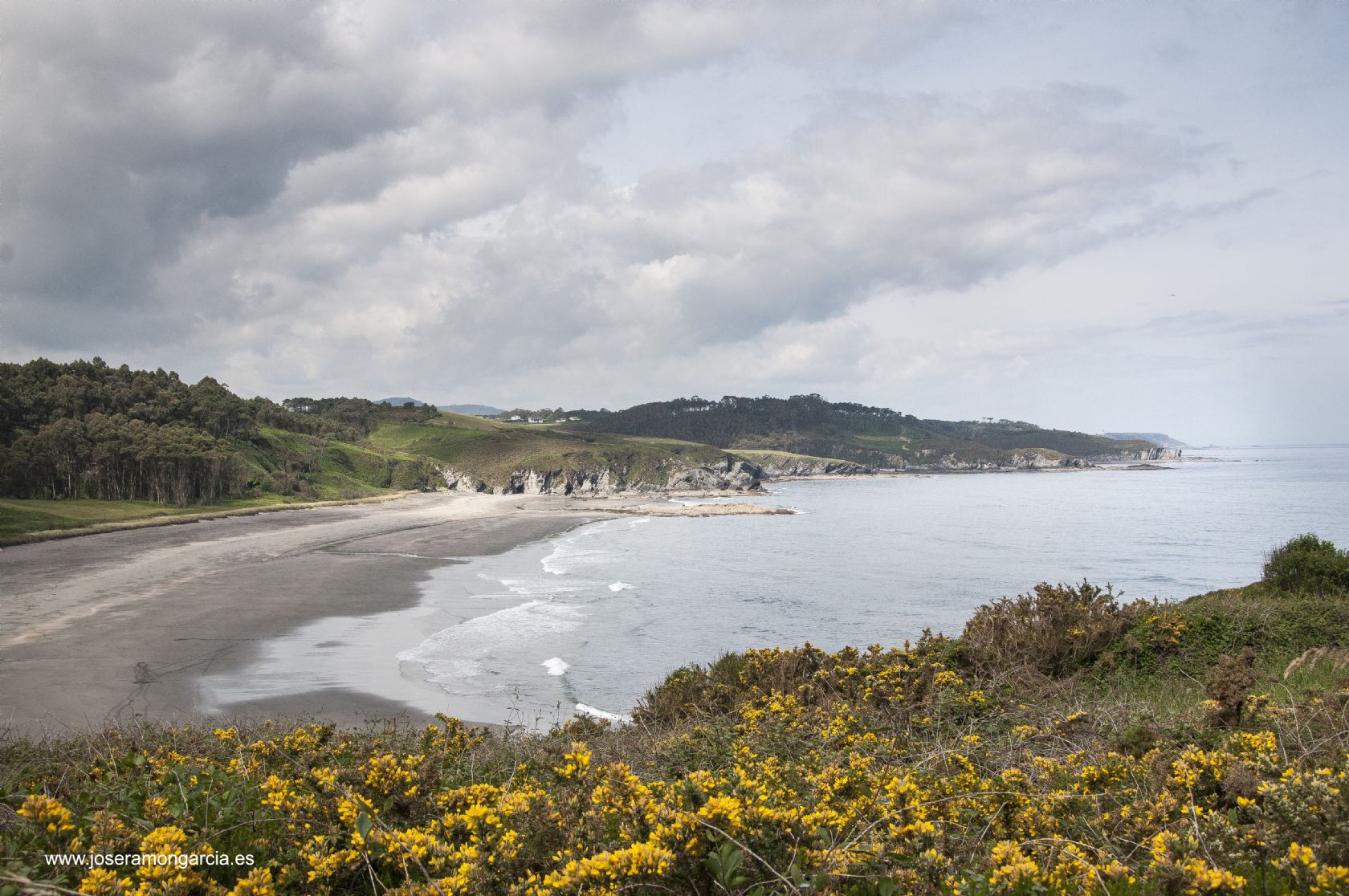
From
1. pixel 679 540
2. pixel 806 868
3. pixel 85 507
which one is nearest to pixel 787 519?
pixel 679 540

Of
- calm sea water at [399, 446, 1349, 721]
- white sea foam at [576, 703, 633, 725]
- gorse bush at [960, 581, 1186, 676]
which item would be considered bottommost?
calm sea water at [399, 446, 1349, 721]

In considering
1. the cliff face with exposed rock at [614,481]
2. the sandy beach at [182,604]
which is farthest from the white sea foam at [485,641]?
the cliff face with exposed rock at [614,481]

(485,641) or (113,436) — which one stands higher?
(113,436)

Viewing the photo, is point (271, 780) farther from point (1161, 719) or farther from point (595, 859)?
point (1161, 719)

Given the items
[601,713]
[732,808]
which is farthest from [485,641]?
[732,808]

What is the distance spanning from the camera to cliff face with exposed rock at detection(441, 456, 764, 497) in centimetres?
13438

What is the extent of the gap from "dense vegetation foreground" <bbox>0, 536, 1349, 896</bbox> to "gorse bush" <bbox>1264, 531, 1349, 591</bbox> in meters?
10.2

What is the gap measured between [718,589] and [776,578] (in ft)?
15.3

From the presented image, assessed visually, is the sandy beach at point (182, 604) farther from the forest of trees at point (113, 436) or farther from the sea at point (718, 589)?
the forest of trees at point (113, 436)

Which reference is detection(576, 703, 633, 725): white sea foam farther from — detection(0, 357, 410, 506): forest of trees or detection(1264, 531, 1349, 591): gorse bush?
detection(0, 357, 410, 506): forest of trees

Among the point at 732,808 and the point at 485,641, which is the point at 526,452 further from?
the point at 732,808

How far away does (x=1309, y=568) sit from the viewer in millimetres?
13953

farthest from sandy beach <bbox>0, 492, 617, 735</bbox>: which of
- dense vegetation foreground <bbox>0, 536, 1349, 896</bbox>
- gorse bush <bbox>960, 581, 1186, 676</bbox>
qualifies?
gorse bush <bbox>960, 581, 1186, 676</bbox>

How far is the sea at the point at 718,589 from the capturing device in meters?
18.0
